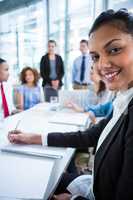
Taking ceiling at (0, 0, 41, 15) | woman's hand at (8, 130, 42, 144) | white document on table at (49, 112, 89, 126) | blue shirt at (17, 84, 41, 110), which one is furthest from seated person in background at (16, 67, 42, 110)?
ceiling at (0, 0, 41, 15)

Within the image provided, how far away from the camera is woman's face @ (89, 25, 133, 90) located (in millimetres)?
898

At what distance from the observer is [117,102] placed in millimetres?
991

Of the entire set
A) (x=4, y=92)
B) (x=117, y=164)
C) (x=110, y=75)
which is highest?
(x=110, y=75)

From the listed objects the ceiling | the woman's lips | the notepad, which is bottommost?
the notepad

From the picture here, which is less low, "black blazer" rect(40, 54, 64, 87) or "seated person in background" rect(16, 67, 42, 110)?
"black blazer" rect(40, 54, 64, 87)

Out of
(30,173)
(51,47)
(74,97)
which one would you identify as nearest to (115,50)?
(30,173)

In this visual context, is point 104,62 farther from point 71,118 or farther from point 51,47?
point 51,47

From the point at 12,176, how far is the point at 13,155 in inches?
8.1

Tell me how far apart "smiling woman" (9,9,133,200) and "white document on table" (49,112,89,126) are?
3.42 feet

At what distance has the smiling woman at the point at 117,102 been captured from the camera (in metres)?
0.79

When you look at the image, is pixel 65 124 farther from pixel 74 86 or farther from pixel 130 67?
pixel 74 86

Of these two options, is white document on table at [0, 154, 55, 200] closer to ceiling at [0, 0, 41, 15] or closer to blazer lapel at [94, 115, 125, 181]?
blazer lapel at [94, 115, 125, 181]

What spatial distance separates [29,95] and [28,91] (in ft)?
0.18

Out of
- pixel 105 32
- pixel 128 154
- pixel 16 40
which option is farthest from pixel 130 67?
pixel 16 40
